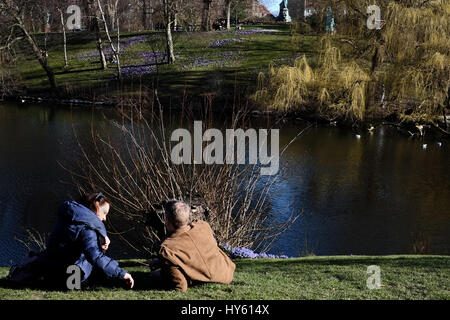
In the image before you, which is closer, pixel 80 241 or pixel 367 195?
pixel 80 241

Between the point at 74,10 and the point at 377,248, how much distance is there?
3670cm

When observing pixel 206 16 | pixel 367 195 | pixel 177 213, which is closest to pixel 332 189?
pixel 367 195

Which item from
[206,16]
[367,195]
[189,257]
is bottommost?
[367,195]

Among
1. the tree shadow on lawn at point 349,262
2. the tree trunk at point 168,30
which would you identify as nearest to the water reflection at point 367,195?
the tree shadow on lawn at point 349,262

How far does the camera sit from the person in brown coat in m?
5.64

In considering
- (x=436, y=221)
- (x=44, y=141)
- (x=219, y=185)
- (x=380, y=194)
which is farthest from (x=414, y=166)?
(x=44, y=141)

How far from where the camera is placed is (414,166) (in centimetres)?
2089

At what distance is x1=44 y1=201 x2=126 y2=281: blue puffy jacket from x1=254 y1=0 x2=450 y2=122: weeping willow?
22.9 metres

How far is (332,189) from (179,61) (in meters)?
26.8

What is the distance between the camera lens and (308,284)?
6844 millimetres

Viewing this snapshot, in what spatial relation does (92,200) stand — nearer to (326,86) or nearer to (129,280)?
(129,280)

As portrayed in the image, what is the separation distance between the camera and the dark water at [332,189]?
13.0 meters

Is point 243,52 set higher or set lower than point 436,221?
higher
